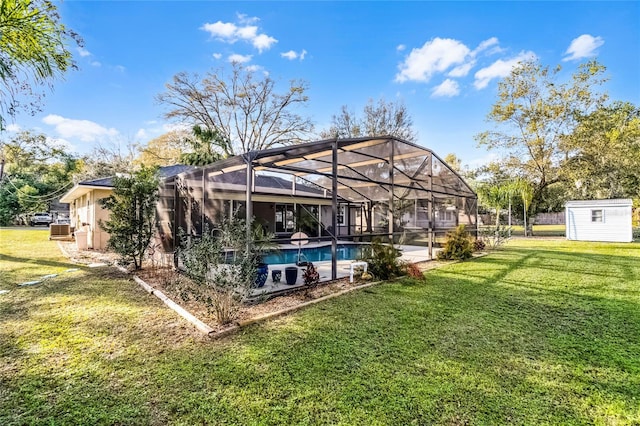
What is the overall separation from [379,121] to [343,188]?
18.9 metres

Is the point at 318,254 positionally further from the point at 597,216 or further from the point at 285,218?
the point at 597,216

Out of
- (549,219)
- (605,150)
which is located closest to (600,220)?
(605,150)

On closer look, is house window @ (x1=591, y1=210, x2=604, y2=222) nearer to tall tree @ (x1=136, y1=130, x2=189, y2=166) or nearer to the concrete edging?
the concrete edging

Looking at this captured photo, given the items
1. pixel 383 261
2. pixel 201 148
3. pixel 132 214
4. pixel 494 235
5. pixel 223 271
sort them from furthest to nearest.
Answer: pixel 201 148 → pixel 494 235 → pixel 132 214 → pixel 383 261 → pixel 223 271

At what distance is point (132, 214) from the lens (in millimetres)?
8367

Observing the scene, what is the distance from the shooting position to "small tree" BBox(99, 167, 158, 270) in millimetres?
8242

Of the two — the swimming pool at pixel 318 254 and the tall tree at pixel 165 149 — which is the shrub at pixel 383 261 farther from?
the tall tree at pixel 165 149

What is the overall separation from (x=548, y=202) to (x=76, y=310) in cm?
3078

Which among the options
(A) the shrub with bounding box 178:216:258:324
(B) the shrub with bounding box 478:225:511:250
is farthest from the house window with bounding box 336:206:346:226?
(A) the shrub with bounding box 178:216:258:324

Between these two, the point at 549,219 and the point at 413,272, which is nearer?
the point at 413,272

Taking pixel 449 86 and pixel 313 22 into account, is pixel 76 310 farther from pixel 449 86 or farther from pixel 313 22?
pixel 449 86

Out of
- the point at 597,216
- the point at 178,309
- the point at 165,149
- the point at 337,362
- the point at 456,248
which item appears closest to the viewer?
the point at 337,362

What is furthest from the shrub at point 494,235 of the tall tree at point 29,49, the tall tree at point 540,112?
the tall tree at point 29,49

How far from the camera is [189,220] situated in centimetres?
839
